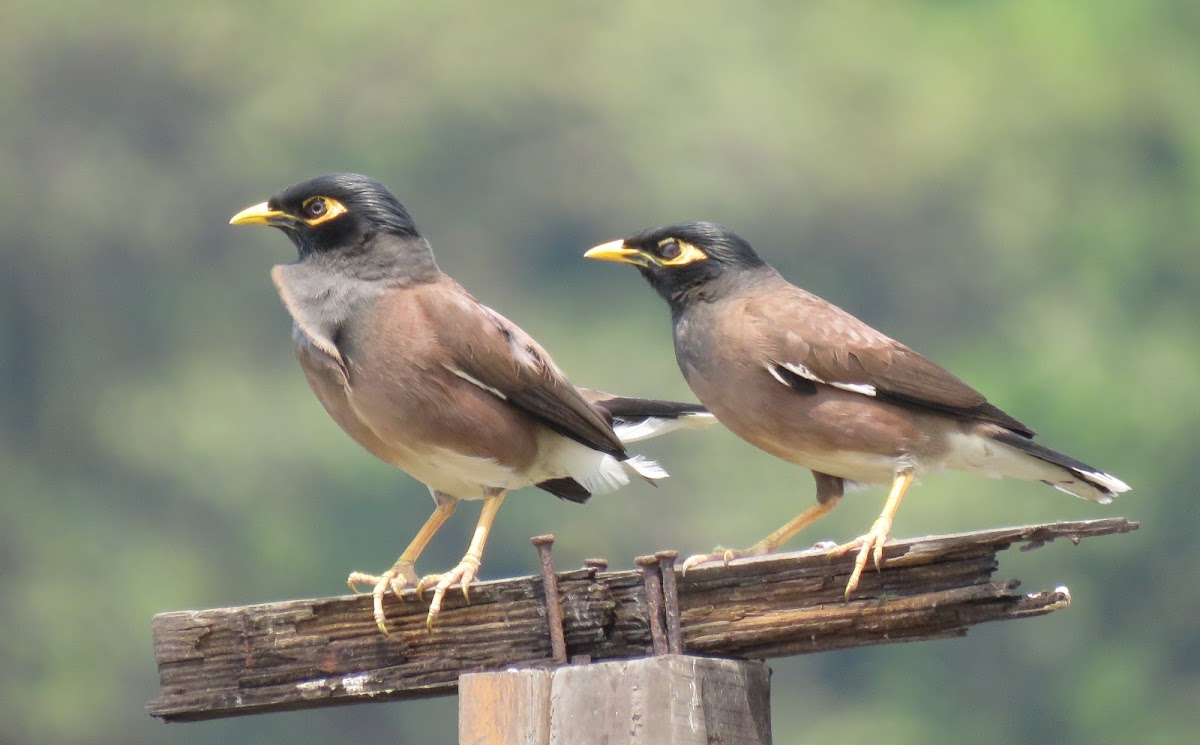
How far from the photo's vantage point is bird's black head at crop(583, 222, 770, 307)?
5250 mm

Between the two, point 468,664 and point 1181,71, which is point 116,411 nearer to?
point 1181,71

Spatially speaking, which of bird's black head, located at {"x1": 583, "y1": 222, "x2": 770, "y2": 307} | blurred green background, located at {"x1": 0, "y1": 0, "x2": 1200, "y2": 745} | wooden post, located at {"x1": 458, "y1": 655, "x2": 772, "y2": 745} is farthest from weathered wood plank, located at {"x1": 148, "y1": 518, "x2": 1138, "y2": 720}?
blurred green background, located at {"x1": 0, "y1": 0, "x2": 1200, "y2": 745}

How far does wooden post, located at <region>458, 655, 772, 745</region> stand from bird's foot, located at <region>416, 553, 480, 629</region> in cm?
35

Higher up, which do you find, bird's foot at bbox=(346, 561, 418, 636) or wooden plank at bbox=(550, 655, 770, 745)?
bird's foot at bbox=(346, 561, 418, 636)

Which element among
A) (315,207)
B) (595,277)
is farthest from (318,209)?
(595,277)

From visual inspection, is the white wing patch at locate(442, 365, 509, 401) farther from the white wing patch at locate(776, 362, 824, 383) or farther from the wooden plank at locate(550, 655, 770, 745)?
the wooden plank at locate(550, 655, 770, 745)

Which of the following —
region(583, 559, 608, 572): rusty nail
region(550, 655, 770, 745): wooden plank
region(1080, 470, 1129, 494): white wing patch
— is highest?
region(1080, 470, 1129, 494): white wing patch

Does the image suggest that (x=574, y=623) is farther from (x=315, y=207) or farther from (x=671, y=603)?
(x=315, y=207)

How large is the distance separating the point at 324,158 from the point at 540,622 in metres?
24.0

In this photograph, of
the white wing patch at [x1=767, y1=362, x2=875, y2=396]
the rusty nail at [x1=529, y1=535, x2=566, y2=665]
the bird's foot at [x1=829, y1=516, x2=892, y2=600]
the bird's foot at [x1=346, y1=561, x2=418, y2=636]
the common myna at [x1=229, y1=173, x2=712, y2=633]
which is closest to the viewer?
the bird's foot at [x1=829, y1=516, x2=892, y2=600]

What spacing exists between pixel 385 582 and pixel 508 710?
84 centimetres

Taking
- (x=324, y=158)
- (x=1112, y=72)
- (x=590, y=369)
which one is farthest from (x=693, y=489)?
(x=1112, y=72)

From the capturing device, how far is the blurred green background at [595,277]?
72.2ft

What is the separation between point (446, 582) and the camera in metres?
4.23
